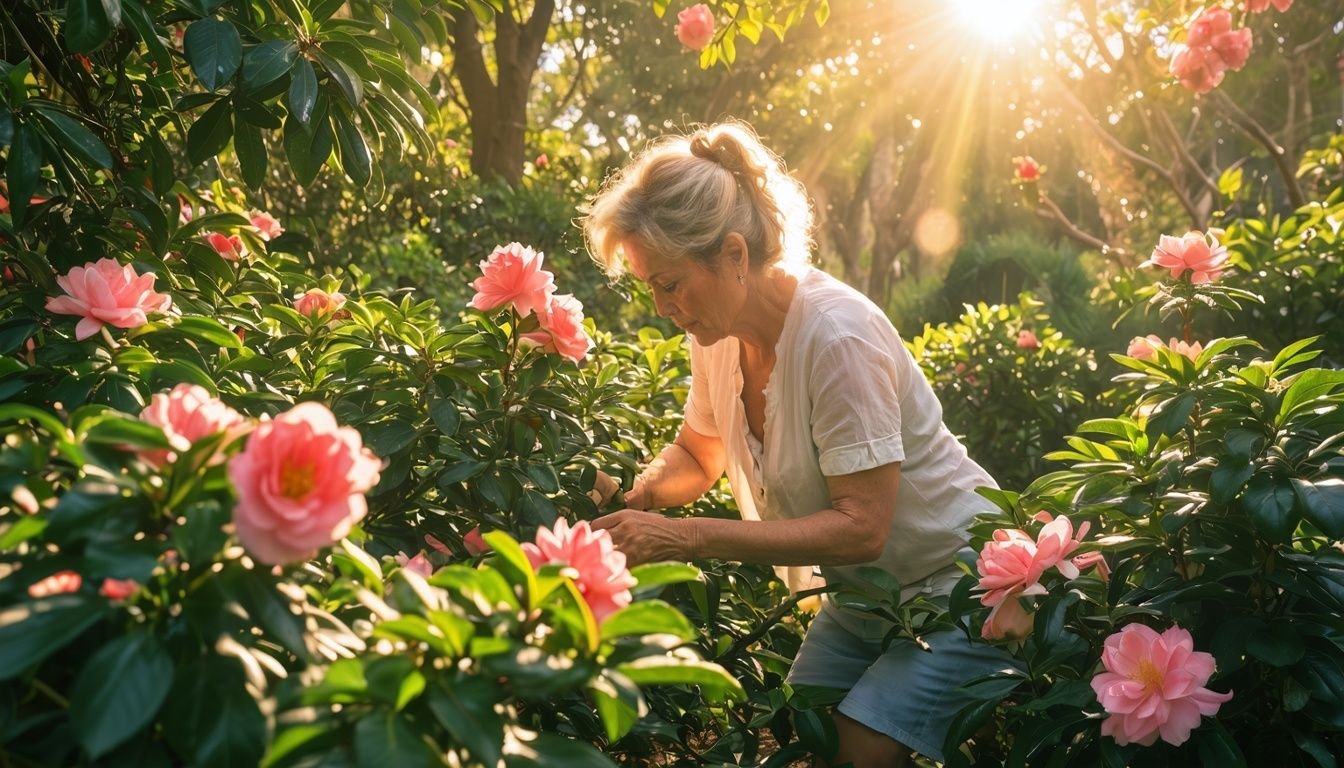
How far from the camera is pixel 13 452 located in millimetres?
1148

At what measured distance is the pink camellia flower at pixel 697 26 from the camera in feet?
14.6

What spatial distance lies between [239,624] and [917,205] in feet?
53.2

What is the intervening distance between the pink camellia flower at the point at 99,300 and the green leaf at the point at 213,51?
0.39m

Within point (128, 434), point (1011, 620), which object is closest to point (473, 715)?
point (128, 434)

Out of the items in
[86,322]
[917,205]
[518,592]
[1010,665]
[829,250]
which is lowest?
[829,250]

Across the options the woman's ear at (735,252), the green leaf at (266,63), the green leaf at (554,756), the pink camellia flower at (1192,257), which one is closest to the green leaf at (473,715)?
the green leaf at (554,756)

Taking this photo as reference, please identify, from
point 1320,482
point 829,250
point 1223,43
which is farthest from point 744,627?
point 829,250

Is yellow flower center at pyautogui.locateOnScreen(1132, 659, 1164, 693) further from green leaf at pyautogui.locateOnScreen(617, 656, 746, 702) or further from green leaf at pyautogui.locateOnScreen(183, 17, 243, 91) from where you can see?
green leaf at pyautogui.locateOnScreen(183, 17, 243, 91)

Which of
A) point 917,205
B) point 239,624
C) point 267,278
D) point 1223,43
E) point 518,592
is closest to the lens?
point 239,624

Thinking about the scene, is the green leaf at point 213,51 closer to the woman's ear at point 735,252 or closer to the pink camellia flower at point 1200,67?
the woman's ear at point 735,252

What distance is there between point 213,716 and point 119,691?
0.29ft

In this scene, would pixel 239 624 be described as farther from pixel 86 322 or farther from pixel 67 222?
pixel 67 222

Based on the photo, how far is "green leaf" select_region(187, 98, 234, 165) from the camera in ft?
7.28

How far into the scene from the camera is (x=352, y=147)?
87.7 inches
